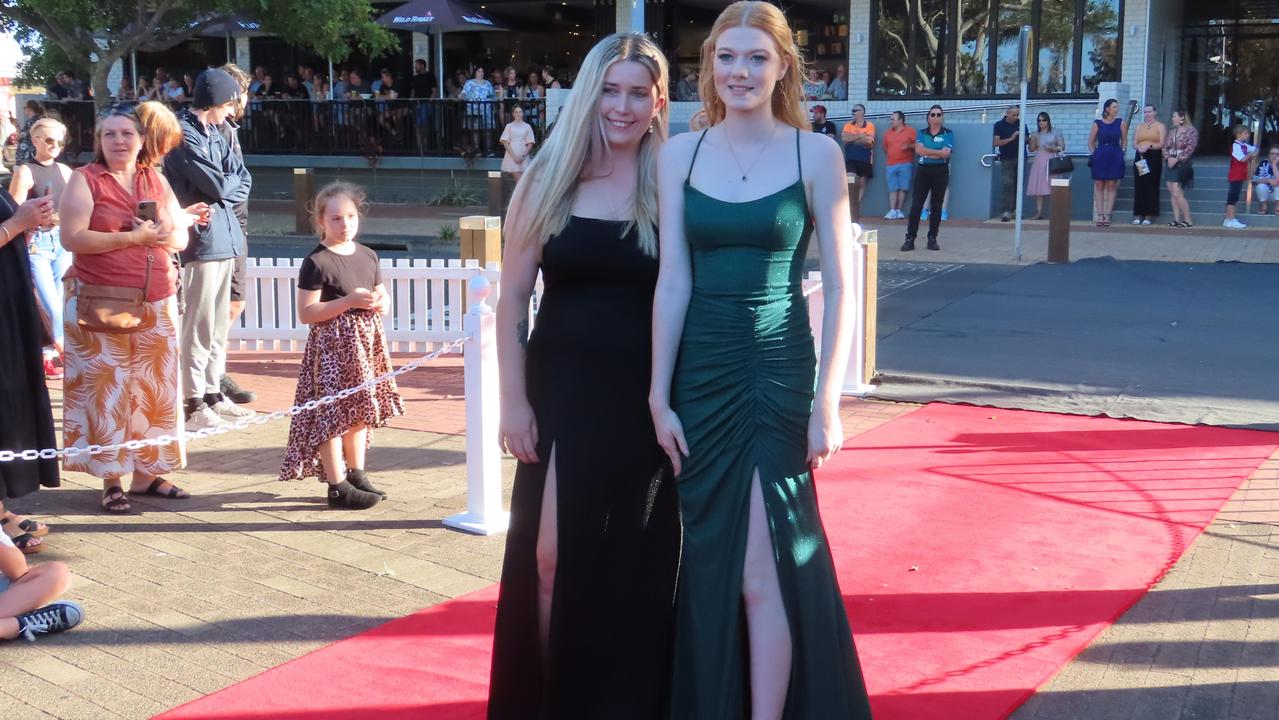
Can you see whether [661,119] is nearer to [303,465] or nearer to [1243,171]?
[303,465]

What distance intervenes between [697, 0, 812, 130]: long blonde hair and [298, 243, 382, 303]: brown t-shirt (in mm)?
2793

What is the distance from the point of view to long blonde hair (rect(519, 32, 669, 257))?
3508mm

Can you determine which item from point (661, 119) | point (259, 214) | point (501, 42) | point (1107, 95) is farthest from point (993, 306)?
point (501, 42)

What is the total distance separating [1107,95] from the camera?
914 inches

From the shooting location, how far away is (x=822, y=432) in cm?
334

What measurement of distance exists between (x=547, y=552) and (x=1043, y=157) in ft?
64.6

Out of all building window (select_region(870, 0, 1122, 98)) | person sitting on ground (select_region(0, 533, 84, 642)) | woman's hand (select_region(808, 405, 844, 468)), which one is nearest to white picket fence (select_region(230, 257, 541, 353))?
person sitting on ground (select_region(0, 533, 84, 642))

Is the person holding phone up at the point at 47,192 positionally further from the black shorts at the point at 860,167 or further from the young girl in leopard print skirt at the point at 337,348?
the black shorts at the point at 860,167

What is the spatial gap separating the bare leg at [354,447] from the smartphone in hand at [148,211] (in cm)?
130

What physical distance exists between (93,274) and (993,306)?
915cm

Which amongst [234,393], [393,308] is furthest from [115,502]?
[393,308]

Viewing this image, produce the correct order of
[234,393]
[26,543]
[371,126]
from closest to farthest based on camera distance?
[26,543] < [234,393] < [371,126]

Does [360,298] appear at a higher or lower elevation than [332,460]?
higher

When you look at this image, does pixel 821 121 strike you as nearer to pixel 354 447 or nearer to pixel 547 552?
pixel 354 447
